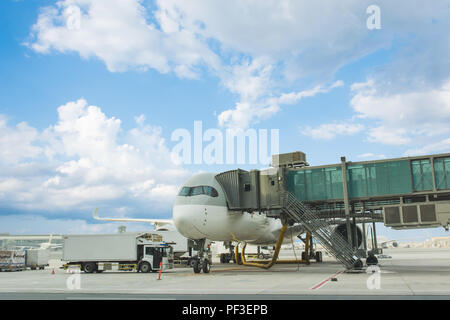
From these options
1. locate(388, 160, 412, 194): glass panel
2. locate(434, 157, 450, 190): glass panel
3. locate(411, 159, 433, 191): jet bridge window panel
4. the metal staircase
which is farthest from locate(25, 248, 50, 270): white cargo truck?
locate(434, 157, 450, 190): glass panel

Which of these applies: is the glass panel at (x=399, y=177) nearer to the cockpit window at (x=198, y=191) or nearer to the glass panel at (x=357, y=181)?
the glass panel at (x=357, y=181)

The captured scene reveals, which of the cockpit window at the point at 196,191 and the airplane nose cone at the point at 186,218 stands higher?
the cockpit window at the point at 196,191

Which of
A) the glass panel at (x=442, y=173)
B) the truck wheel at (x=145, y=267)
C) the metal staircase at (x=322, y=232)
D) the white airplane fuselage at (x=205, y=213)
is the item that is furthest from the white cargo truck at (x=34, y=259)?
the glass panel at (x=442, y=173)

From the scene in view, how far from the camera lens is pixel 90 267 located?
29.9 meters

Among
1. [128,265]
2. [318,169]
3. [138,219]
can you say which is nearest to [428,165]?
[318,169]

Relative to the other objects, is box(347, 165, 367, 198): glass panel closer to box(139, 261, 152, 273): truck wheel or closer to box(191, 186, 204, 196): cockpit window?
box(191, 186, 204, 196): cockpit window

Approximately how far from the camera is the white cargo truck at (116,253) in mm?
29078

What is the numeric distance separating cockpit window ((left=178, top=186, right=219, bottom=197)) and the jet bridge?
1.33 meters

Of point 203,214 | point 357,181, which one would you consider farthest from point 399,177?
point 203,214

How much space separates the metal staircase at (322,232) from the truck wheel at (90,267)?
50.9 ft

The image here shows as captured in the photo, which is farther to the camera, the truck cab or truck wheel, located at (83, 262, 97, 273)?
truck wheel, located at (83, 262, 97, 273)

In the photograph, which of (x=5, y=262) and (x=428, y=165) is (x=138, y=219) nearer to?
(x=5, y=262)

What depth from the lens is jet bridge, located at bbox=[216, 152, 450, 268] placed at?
22.6 meters
